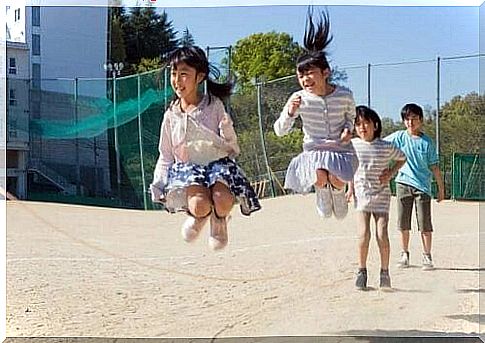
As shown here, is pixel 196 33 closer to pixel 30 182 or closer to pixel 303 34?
pixel 303 34

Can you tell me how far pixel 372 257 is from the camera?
5629 millimetres

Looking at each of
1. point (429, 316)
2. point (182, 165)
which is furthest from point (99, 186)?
point (429, 316)

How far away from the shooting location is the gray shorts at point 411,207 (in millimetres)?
5621

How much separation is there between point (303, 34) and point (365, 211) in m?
1.06

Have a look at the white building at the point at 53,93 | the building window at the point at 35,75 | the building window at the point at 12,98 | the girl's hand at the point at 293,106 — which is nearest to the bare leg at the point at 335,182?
the girl's hand at the point at 293,106

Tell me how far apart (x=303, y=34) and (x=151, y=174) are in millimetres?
1197

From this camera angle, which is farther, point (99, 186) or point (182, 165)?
point (99, 186)

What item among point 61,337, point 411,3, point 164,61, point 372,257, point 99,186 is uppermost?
point 411,3

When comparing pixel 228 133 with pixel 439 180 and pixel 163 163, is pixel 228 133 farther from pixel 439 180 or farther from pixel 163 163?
pixel 439 180

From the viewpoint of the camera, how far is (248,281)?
573 centimetres

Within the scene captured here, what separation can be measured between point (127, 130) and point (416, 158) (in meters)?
1.69

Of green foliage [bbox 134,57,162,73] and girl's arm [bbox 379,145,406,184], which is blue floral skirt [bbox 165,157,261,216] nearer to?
green foliage [bbox 134,57,162,73]

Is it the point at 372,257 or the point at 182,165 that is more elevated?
the point at 182,165

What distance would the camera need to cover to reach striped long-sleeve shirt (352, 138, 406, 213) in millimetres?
5422
